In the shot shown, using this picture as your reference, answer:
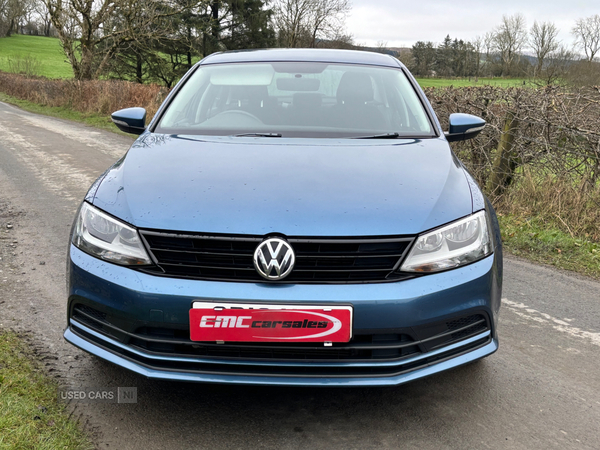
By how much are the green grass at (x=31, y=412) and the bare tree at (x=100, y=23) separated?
920 inches

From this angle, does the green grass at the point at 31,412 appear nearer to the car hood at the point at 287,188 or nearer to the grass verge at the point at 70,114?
the car hood at the point at 287,188

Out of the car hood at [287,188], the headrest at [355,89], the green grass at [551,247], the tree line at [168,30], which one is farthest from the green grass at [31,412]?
the tree line at [168,30]

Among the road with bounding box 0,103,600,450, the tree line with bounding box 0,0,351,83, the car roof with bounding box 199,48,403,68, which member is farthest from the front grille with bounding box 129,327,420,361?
the tree line with bounding box 0,0,351,83

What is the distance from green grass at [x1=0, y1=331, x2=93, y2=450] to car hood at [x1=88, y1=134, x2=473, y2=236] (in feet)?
2.78

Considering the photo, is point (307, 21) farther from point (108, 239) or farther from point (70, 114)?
point (108, 239)

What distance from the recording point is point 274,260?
2.05 m

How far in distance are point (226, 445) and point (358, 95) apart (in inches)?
86.2

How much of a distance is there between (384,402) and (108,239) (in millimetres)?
1365

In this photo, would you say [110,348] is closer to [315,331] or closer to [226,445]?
[226,445]

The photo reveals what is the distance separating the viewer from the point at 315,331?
2010 mm

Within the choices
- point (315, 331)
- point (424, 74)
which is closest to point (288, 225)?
point (315, 331)

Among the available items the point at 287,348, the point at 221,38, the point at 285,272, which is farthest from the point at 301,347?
the point at 221,38

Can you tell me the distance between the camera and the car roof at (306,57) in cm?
381

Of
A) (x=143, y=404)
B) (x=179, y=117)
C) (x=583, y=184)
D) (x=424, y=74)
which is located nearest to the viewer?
(x=143, y=404)
